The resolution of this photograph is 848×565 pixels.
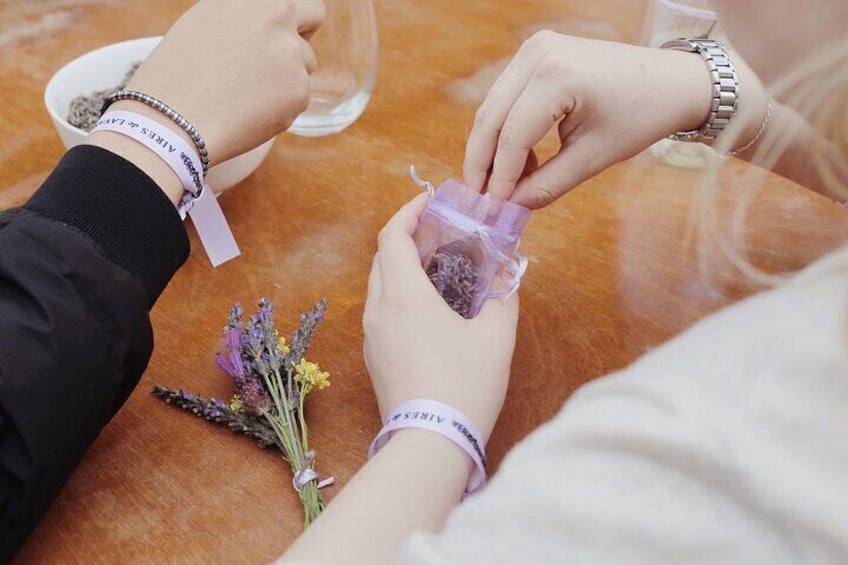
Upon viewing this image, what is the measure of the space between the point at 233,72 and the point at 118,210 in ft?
0.63

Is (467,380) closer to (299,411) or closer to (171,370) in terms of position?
(299,411)

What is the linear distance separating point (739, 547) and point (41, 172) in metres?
0.86

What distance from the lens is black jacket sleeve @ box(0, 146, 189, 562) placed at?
0.53 m

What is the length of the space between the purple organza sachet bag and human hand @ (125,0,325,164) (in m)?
0.18

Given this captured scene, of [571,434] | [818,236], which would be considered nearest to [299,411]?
[571,434]

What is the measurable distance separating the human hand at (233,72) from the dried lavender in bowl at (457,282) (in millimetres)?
228

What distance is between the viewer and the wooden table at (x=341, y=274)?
0.60 metres

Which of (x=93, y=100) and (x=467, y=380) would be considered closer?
(x=467, y=380)

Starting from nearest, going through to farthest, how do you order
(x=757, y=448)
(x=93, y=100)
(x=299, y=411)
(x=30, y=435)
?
(x=757, y=448) → (x=30, y=435) → (x=299, y=411) → (x=93, y=100)

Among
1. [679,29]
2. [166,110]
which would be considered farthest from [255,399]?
[679,29]

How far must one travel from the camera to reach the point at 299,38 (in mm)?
782

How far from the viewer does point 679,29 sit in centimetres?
94

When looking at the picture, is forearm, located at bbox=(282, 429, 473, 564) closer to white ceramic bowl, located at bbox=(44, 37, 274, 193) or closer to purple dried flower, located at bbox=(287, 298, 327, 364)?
purple dried flower, located at bbox=(287, 298, 327, 364)

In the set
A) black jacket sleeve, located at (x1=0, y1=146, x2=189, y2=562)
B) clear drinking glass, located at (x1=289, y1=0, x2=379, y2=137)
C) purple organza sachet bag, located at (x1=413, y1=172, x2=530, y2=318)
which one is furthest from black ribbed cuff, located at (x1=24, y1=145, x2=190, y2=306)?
clear drinking glass, located at (x1=289, y1=0, x2=379, y2=137)
